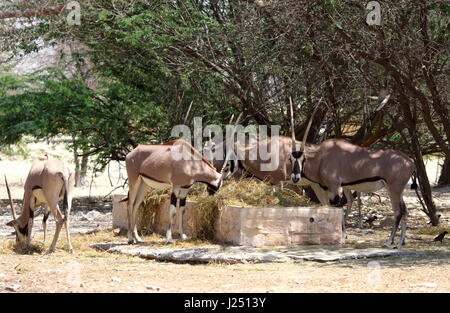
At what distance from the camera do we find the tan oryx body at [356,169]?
38.5ft

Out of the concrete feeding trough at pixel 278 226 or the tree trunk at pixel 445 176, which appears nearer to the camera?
the concrete feeding trough at pixel 278 226

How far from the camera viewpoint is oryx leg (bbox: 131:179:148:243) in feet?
39.1

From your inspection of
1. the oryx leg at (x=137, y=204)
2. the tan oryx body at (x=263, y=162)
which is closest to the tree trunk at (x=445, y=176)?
the tan oryx body at (x=263, y=162)

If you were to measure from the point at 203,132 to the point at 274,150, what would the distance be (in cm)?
331

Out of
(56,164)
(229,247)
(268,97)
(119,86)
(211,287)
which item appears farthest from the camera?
(119,86)

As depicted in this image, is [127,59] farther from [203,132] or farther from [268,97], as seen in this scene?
[268,97]

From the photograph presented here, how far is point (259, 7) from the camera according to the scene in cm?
1401

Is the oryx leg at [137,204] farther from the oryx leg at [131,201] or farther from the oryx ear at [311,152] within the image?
the oryx ear at [311,152]

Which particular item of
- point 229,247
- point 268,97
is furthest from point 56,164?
point 268,97

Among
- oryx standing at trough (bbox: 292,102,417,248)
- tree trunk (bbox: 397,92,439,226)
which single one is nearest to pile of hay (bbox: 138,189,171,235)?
oryx standing at trough (bbox: 292,102,417,248)

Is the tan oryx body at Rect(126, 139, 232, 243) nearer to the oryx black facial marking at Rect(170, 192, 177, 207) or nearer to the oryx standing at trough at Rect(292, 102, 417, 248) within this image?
the oryx black facial marking at Rect(170, 192, 177, 207)

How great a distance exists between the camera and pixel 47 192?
11.2 metres

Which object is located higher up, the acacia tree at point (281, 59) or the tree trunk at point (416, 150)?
the acacia tree at point (281, 59)

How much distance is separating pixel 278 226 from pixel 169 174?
1.86 metres
